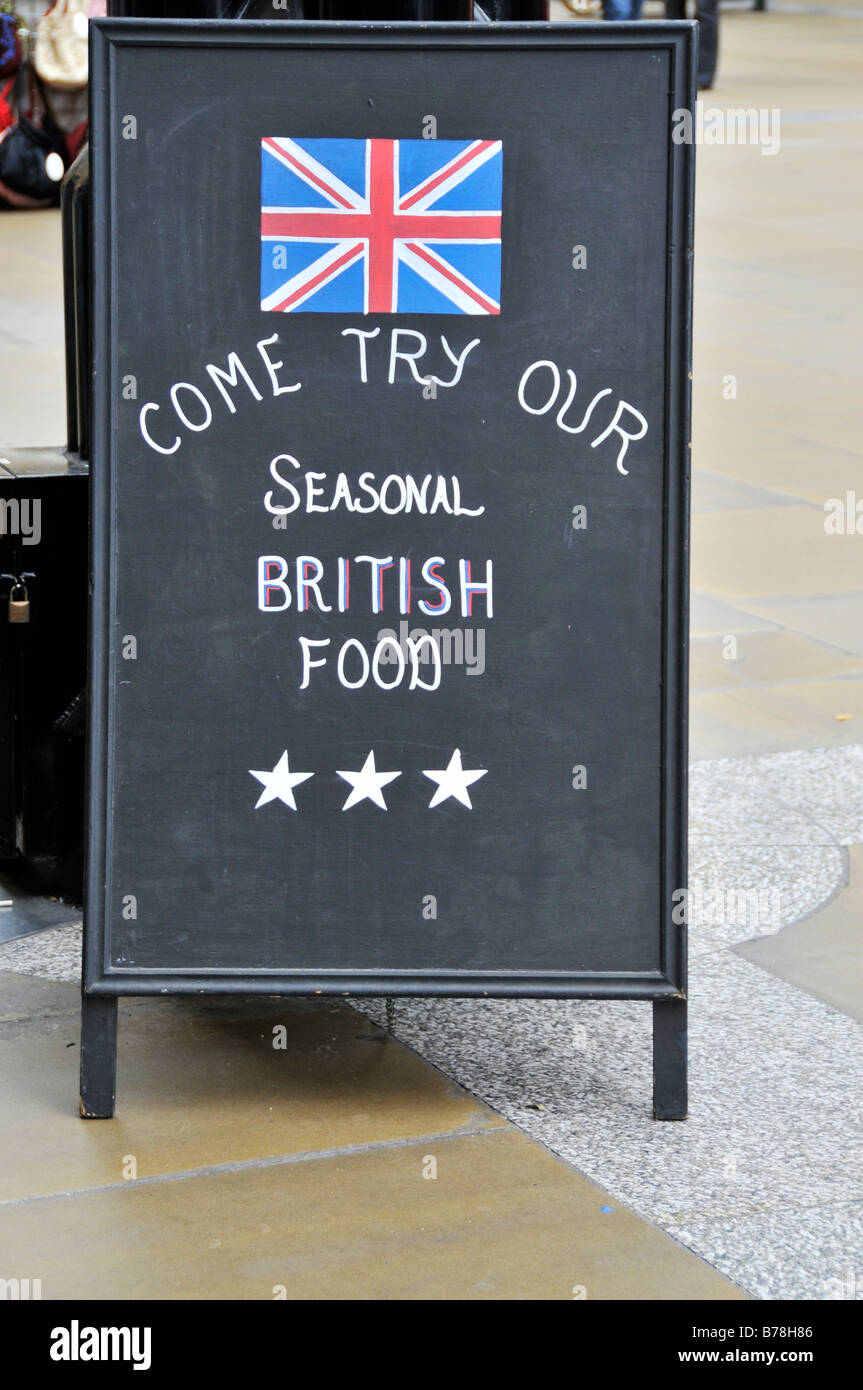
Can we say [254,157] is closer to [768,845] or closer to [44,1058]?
[44,1058]

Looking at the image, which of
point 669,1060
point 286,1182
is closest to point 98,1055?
point 286,1182

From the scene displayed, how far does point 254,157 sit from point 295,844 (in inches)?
47.6

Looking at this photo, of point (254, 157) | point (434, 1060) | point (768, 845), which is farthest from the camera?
point (768, 845)

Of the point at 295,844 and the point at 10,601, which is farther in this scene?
the point at 10,601

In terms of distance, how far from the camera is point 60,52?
1416 centimetres

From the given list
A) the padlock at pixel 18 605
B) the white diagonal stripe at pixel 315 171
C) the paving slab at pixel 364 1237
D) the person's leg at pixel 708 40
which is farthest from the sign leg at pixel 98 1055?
the person's leg at pixel 708 40

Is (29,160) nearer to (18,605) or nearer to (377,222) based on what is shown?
(18,605)

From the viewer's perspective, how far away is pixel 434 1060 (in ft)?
12.7

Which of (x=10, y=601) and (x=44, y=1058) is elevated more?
(x=10, y=601)

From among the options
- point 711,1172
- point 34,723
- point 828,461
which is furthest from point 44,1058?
point 828,461

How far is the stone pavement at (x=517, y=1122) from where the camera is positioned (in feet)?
10.4

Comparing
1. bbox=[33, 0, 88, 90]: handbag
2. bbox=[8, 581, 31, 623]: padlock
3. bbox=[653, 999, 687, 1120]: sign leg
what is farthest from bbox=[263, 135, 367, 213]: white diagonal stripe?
bbox=[33, 0, 88, 90]: handbag

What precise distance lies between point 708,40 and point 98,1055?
1798 centimetres

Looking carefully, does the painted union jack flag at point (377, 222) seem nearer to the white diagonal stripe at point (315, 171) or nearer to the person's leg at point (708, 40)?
the white diagonal stripe at point (315, 171)
